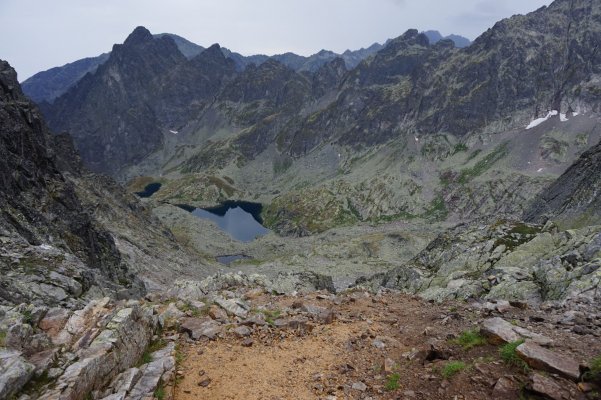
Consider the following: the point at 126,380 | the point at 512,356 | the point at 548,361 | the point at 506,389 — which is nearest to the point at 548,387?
the point at 548,361

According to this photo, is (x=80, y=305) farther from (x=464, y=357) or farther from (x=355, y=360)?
(x=464, y=357)

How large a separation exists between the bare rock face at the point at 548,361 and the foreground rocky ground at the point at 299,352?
0.03 meters

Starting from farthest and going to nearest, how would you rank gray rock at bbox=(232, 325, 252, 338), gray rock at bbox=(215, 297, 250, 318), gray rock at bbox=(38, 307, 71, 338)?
gray rock at bbox=(215, 297, 250, 318)
gray rock at bbox=(232, 325, 252, 338)
gray rock at bbox=(38, 307, 71, 338)

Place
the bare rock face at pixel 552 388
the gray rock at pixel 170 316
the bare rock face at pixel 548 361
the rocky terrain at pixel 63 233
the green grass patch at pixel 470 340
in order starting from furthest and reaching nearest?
the rocky terrain at pixel 63 233, the gray rock at pixel 170 316, the green grass patch at pixel 470 340, the bare rock face at pixel 548 361, the bare rock face at pixel 552 388

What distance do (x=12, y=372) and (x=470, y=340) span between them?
15573 mm

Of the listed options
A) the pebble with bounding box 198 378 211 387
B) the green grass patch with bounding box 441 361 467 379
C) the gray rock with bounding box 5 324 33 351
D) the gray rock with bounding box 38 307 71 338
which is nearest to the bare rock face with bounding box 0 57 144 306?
the gray rock with bounding box 38 307 71 338

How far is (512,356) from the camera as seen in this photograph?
14102 millimetres

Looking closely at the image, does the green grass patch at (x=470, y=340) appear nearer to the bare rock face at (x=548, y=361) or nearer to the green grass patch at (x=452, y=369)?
the green grass patch at (x=452, y=369)

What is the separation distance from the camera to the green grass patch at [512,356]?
539 inches

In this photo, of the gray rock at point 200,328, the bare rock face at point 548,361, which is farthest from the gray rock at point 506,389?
the gray rock at point 200,328

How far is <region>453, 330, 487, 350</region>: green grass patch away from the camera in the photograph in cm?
1598

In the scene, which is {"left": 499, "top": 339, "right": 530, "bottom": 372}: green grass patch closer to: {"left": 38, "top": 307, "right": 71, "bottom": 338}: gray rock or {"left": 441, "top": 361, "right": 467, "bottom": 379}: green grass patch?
{"left": 441, "top": 361, "right": 467, "bottom": 379}: green grass patch

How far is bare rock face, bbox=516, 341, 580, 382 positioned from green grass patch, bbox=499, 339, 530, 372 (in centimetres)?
17

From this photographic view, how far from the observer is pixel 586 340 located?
50.2 feet
